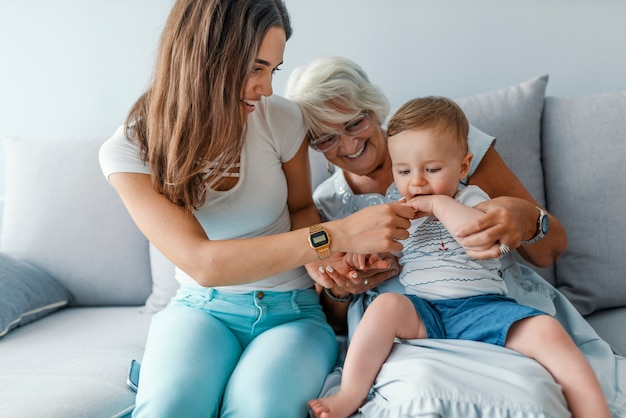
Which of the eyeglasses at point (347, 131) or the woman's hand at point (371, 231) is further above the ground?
the eyeglasses at point (347, 131)

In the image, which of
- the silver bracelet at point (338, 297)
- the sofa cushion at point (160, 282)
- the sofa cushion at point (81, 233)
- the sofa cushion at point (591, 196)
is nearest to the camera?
the silver bracelet at point (338, 297)

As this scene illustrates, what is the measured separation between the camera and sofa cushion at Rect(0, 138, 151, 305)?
2.43m

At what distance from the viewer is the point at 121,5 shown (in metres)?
2.71

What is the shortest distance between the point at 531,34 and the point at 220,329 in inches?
63.5

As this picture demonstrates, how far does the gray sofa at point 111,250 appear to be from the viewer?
1805 mm

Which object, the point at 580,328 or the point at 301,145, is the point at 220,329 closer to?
the point at 301,145

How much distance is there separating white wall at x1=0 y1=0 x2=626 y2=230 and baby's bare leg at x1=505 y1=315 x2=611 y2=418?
127 cm

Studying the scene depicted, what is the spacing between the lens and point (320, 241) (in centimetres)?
153

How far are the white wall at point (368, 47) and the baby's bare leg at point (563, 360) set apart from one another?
127 cm

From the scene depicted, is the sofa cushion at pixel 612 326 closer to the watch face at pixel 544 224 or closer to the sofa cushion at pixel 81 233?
the watch face at pixel 544 224

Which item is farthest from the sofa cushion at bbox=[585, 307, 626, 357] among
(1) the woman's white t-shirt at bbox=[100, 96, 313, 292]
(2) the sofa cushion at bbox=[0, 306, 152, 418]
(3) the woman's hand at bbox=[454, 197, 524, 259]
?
(2) the sofa cushion at bbox=[0, 306, 152, 418]

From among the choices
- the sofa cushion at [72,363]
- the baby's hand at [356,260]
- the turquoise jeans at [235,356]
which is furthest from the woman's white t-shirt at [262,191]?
the sofa cushion at [72,363]

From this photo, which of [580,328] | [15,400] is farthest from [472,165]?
[15,400]

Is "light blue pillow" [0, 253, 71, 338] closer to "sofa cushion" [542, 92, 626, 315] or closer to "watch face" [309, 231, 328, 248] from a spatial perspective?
"watch face" [309, 231, 328, 248]
